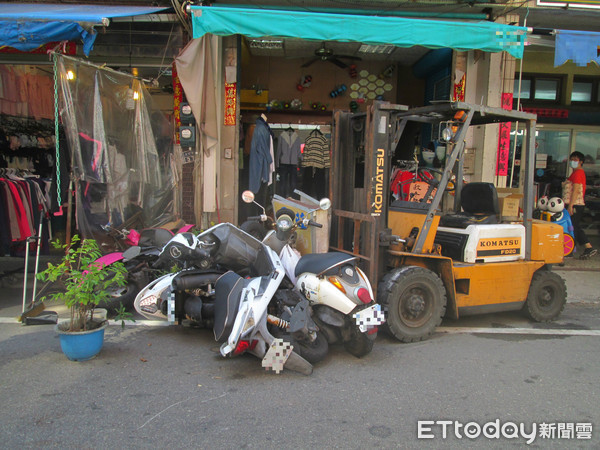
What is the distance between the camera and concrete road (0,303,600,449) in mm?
3090

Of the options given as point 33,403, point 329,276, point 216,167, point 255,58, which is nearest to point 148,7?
point 216,167

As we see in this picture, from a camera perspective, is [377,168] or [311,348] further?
[377,168]

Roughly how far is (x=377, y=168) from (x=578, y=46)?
5098 mm

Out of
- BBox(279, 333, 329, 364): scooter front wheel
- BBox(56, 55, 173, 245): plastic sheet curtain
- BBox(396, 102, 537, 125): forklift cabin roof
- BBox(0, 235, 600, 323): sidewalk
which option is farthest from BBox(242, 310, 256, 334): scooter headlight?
BBox(56, 55, 173, 245): plastic sheet curtain

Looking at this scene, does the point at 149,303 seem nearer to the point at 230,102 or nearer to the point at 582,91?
the point at 230,102

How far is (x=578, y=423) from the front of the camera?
333 cm

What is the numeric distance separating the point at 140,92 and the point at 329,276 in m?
5.06

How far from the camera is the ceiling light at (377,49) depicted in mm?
10298

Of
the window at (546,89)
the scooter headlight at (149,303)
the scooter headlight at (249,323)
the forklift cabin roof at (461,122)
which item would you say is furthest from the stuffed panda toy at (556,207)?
the scooter headlight at (149,303)

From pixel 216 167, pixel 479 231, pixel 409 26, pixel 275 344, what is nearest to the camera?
pixel 275 344

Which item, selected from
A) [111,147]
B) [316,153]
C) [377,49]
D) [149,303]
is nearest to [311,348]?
[149,303]

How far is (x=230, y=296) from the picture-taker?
4043mm

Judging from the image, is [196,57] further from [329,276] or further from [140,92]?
[329,276]

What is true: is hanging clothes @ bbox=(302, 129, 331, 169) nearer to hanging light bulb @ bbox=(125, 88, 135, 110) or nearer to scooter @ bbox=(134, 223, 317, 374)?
hanging light bulb @ bbox=(125, 88, 135, 110)
